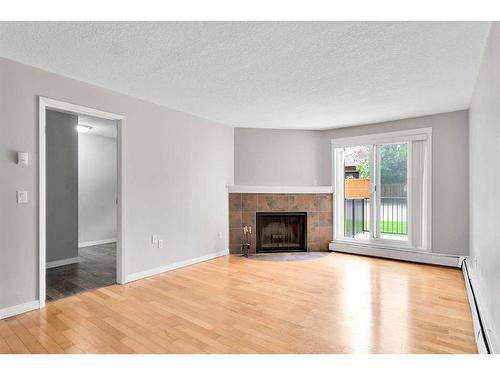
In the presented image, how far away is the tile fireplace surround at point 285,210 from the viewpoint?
524cm

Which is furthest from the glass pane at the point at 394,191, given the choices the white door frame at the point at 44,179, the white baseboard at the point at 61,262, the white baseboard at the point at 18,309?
the white baseboard at the point at 61,262

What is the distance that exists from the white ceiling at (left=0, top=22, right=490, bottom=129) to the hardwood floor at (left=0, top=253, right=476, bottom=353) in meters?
2.31

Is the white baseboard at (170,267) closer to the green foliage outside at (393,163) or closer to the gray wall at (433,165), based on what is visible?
the gray wall at (433,165)

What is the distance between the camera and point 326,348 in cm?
205

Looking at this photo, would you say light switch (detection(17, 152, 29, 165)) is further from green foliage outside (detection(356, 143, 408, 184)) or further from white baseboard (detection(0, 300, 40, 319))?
green foliage outside (detection(356, 143, 408, 184))

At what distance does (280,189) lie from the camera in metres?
5.34

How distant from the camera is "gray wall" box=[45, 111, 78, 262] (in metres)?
4.36

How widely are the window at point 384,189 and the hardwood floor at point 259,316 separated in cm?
100

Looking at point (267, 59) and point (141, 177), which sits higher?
point (267, 59)

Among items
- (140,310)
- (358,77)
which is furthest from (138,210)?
(358,77)

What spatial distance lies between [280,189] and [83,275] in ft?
11.1

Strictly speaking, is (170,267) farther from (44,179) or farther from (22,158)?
(22,158)

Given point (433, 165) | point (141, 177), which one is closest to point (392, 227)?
point (433, 165)

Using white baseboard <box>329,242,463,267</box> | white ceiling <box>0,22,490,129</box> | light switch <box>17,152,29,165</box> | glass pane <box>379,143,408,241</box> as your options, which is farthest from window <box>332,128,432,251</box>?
light switch <box>17,152,29,165</box>
